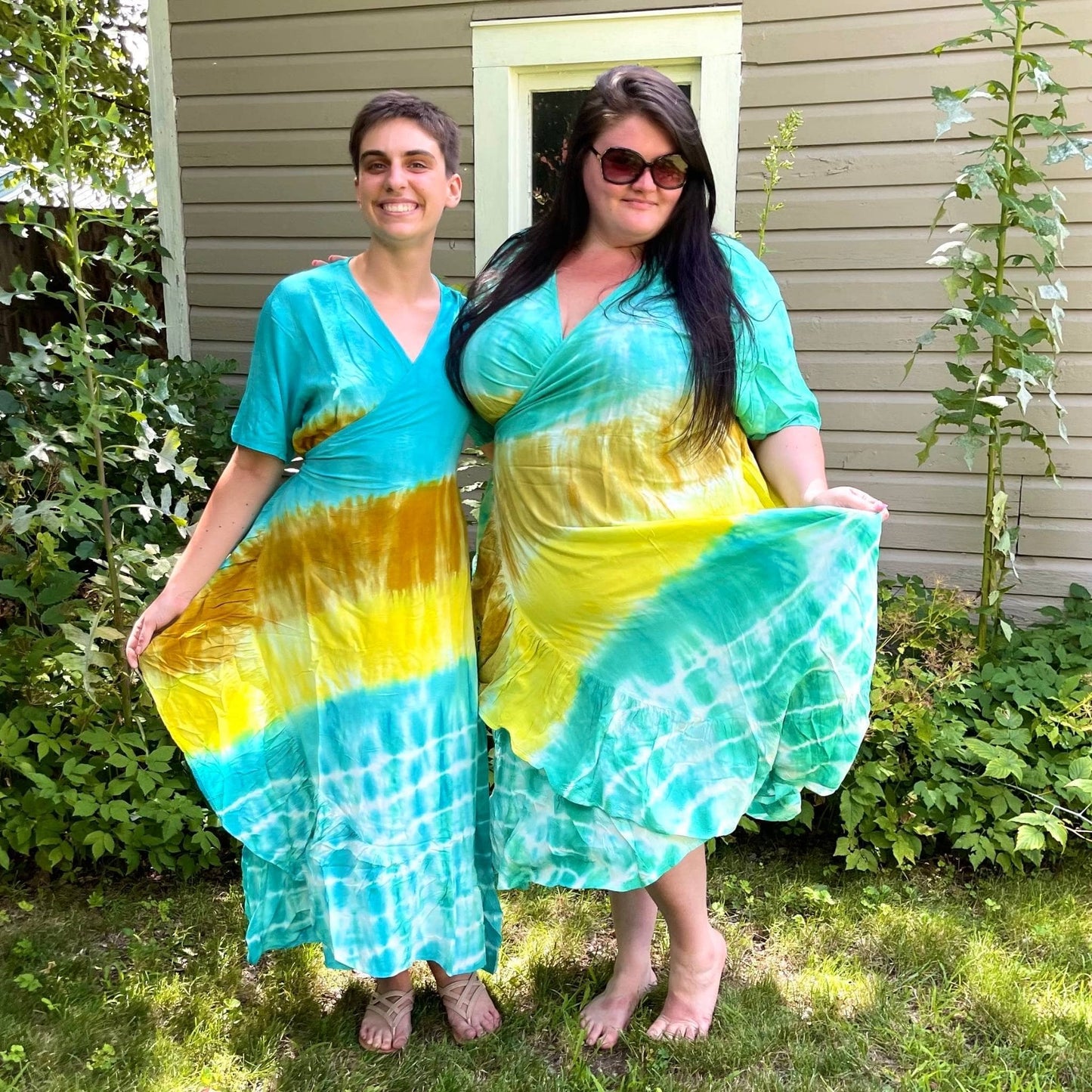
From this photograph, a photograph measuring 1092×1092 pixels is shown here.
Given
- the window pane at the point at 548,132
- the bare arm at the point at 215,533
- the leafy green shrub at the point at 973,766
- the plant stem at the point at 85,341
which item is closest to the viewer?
the bare arm at the point at 215,533

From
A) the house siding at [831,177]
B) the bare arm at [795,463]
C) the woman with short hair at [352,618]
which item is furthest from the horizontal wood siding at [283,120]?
the bare arm at [795,463]

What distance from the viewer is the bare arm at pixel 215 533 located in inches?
73.1

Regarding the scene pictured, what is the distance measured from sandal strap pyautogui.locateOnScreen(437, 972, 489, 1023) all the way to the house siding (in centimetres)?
238

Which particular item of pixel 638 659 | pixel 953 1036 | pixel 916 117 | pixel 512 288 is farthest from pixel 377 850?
pixel 916 117

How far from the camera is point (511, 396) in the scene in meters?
1.77

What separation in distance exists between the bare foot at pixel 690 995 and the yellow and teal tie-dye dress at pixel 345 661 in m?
0.43

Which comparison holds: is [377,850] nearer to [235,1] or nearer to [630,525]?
[630,525]

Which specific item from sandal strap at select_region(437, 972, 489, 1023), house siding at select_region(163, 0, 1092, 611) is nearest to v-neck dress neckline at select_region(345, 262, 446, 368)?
sandal strap at select_region(437, 972, 489, 1023)

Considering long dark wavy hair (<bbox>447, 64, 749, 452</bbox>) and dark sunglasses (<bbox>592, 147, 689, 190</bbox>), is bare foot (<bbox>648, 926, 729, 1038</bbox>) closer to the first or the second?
long dark wavy hair (<bbox>447, 64, 749, 452</bbox>)

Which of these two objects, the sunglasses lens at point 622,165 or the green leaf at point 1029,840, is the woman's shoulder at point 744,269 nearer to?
the sunglasses lens at point 622,165

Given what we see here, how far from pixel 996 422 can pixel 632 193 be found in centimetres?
177

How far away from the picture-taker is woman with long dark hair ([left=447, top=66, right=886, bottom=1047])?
1.69 m

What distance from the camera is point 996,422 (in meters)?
2.94

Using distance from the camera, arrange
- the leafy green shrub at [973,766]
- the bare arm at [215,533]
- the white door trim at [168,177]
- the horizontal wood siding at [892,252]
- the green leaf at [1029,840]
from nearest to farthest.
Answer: the bare arm at [215,533]
the green leaf at [1029,840]
the leafy green shrub at [973,766]
the horizontal wood siding at [892,252]
the white door trim at [168,177]
